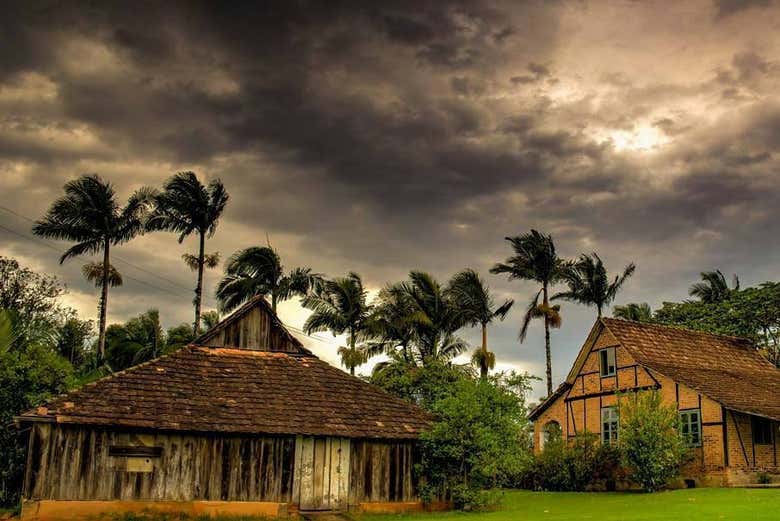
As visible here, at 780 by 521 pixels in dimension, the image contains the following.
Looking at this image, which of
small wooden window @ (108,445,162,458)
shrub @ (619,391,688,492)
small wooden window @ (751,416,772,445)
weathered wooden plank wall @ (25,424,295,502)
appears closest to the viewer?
weathered wooden plank wall @ (25,424,295,502)

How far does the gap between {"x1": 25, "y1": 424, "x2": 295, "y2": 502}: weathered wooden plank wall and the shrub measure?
13939mm

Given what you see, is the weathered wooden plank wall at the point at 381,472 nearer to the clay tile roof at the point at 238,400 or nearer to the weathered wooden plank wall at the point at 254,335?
the clay tile roof at the point at 238,400

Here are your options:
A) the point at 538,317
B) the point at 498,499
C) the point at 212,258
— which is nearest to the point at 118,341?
the point at 212,258

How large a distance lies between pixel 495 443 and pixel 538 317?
85.3 feet

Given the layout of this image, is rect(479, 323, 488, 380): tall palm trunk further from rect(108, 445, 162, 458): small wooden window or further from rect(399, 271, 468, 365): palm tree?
rect(108, 445, 162, 458): small wooden window

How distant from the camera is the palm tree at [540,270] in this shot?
49.3 m

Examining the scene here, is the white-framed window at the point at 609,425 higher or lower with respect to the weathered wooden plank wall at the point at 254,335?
lower

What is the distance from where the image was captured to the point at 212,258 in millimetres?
42906

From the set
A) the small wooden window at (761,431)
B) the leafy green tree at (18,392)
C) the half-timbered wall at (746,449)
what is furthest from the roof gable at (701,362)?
the leafy green tree at (18,392)

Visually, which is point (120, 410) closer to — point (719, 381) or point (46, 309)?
point (719, 381)

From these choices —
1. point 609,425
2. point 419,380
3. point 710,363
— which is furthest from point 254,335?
point 710,363

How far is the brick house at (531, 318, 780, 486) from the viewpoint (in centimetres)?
3158

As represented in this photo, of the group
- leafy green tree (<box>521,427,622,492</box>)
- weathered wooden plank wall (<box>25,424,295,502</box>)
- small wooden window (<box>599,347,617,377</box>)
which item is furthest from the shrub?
weathered wooden plank wall (<box>25,424,295,502</box>)

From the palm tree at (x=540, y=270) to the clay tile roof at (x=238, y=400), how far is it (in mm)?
24249
